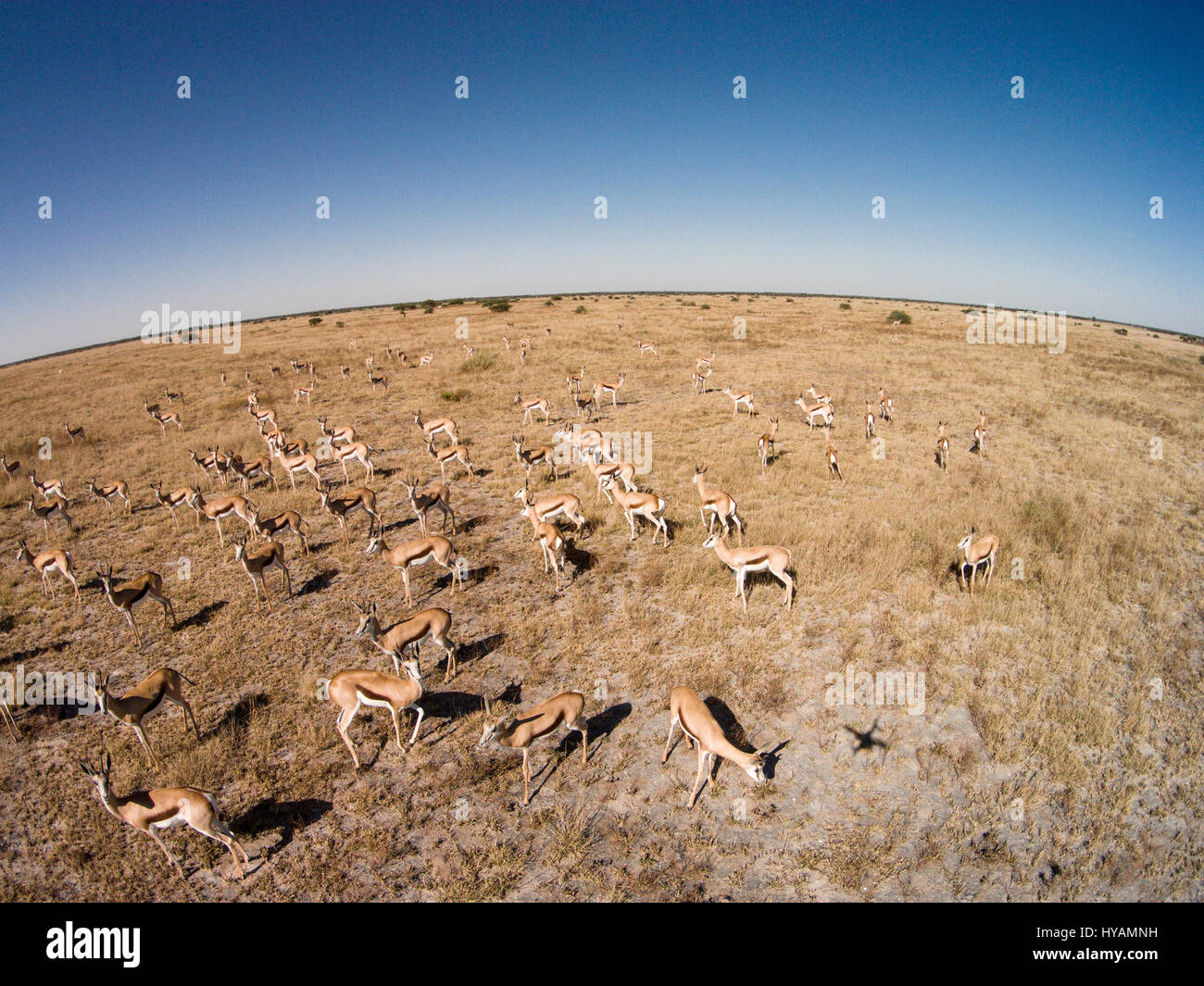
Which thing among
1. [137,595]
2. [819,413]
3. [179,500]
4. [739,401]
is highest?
[739,401]

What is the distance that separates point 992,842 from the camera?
21.6 feet

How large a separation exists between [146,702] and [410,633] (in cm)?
384

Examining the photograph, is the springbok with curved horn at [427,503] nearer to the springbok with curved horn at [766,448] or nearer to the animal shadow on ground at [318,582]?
the animal shadow on ground at [318,582]

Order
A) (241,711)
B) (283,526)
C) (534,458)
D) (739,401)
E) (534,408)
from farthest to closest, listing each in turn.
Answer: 1. (534,408)
2. (739,401)
3. (534,458)
4. (283,526)
5. (241,711)

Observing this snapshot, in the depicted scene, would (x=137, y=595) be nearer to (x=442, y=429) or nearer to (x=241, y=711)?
(x=241, y=711)

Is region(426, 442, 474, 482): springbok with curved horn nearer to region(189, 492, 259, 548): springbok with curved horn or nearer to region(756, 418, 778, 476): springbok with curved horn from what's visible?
region(189, 492, 259, 548): springbok with curved horn

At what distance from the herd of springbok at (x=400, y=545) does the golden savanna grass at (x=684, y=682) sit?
36cm

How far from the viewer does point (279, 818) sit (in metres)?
7.03

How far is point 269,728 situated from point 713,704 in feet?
23.6

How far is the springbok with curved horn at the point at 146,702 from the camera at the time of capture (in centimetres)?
770

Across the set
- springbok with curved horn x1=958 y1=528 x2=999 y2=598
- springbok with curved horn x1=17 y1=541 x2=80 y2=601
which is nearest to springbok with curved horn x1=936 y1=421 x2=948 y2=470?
springbok with curved horn x1=958 y1=528 x2=999 y2=598

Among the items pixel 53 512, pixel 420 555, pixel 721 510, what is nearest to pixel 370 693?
pixel 420 555
